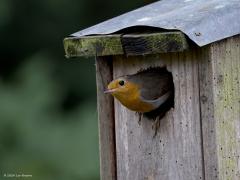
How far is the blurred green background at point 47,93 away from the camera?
6.49m

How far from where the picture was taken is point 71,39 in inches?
160

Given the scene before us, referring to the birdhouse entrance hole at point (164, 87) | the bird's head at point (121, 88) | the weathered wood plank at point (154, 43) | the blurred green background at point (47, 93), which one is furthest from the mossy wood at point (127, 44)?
the blurred green background at point (47, 93)

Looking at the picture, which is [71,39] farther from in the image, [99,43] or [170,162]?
[170,162]

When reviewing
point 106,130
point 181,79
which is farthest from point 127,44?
Result: point 106,130

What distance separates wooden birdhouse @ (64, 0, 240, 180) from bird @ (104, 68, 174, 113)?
0.22 ft

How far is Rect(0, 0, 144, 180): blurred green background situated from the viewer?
6.49m

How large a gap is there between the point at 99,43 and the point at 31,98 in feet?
9.78

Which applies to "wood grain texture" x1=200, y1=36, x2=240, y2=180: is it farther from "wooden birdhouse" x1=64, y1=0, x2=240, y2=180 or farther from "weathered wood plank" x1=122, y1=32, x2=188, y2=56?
"weathered wood plank" x1=122, y1=32, x2=188, y2=56

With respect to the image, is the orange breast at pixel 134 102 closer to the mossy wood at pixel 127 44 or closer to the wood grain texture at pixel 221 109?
the mossy wood at pixel 127 44

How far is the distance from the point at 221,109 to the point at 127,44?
49 centimetres

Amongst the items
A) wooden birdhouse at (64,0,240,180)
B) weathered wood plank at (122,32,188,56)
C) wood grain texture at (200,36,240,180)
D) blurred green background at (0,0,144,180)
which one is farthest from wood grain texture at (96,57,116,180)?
blurred green background at (0,0,144,180)

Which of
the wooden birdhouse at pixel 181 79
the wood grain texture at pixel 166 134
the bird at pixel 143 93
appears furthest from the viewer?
the bird at pixel 143 93

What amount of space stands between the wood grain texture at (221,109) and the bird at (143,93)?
0.33 m

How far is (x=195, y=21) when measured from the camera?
362cm
